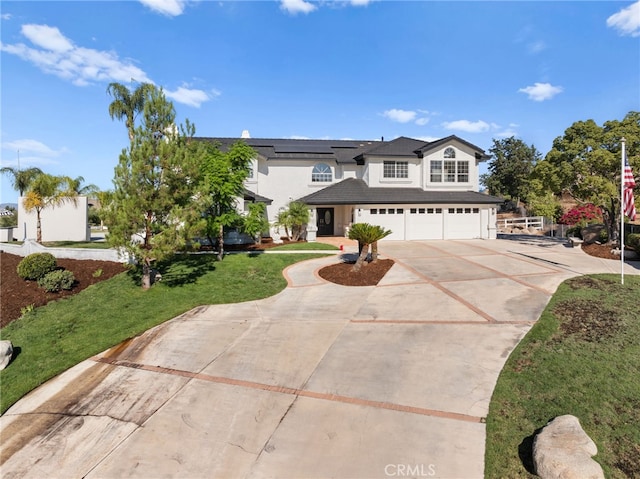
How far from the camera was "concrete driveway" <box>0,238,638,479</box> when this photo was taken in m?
4.26

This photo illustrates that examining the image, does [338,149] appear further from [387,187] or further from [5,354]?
[5,354]

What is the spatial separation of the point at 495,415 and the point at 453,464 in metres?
1.32

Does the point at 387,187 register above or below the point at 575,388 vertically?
above

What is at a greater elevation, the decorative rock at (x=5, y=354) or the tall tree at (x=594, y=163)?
the tall tree at (x=594, y=163)

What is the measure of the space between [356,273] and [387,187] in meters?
14.5

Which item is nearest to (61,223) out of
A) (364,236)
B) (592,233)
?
(364,236)

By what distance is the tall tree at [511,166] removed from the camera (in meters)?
52.0

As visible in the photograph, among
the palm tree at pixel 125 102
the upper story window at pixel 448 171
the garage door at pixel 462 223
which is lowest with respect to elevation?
the garage door at pixel 462 223

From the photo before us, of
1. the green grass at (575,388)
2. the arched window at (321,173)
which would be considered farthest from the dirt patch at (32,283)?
the arched window at (321,173)

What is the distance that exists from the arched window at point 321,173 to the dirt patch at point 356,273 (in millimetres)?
14199

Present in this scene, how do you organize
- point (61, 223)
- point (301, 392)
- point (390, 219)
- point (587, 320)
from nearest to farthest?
point (301, 392)
point (587, 320)
point (61, 223)
point (390, 219)

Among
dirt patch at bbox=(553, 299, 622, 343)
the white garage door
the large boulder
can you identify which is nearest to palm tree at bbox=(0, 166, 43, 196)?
the white garage door

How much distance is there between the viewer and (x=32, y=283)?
12.3 metres

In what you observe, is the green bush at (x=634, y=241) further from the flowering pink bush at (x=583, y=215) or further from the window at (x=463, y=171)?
the window at (x=463, y=171)
